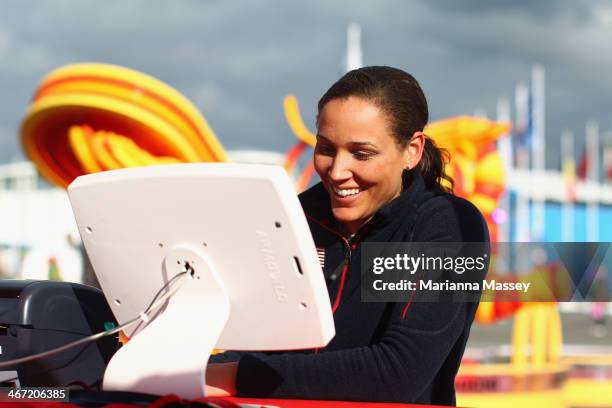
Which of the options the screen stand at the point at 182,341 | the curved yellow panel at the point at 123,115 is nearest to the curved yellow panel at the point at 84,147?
the curved yellow panel at the point at 123,115

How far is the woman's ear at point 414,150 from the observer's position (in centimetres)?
178

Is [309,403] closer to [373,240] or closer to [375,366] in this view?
[375,366]

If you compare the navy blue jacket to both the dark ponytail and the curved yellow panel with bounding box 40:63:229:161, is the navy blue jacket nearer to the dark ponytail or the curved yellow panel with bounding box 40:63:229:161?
the dark ponytail

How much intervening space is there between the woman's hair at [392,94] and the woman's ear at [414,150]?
0.01m

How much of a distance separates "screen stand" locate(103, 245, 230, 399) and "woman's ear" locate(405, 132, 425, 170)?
1.94 ft

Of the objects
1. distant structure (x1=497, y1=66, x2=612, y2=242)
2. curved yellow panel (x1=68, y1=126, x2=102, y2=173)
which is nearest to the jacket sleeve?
curved yellow panel (x1=68, y1=126, x2=102, y2=173)

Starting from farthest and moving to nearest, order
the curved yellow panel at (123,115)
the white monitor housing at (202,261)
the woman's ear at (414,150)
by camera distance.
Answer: the curved yellow panel at (123,115) < the woman's ear at (414,150) < the white monitor housing at (202,261)

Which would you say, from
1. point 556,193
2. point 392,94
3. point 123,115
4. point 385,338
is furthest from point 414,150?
point 556,193

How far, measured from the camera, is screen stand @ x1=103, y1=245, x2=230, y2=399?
139 centimetres

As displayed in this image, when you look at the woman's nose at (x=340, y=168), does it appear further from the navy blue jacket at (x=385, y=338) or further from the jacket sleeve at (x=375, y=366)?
the jacket sleeve at (x=375, y=366)

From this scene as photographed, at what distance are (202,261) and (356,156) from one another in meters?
0.43

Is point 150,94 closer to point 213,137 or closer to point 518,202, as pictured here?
point 213,137

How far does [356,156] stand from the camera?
1650 mm

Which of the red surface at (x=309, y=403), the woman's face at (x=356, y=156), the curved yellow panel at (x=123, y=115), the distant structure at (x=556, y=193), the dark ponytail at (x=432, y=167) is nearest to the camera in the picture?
the red surface at (x=309, y=403)
